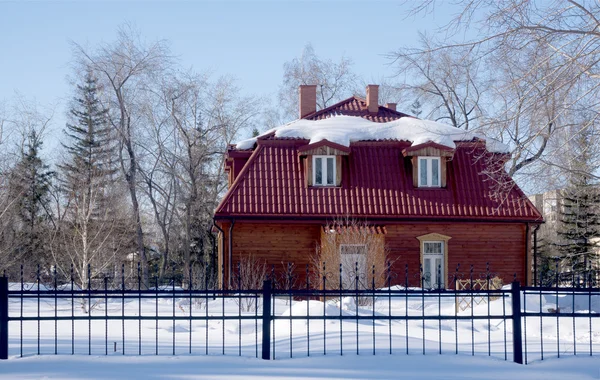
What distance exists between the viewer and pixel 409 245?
71.3 feet

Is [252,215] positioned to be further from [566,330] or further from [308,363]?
[308,363]

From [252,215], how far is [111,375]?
42.6 feet

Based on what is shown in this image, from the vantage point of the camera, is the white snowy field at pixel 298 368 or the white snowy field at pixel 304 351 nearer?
the white snowy field at pixel 298 368

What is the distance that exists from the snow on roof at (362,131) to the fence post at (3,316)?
14.1 meters

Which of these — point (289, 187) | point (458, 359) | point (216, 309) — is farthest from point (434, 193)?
point (458, 359)

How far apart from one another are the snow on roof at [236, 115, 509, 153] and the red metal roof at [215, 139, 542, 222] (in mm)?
309

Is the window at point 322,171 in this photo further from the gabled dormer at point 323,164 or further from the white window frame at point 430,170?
the white window frame at point 430,170

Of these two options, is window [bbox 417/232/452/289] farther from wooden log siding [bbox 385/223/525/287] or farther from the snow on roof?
the snow on roof

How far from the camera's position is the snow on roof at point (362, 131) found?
21.8 m

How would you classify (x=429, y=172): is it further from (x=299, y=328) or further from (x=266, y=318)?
(x=266, y=318)

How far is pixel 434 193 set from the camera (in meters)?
21.9

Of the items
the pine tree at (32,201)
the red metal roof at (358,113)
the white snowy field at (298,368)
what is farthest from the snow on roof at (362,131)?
the pine tree at (32,201)

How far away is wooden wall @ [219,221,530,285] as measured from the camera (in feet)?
69.8

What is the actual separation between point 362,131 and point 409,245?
13.7ft
